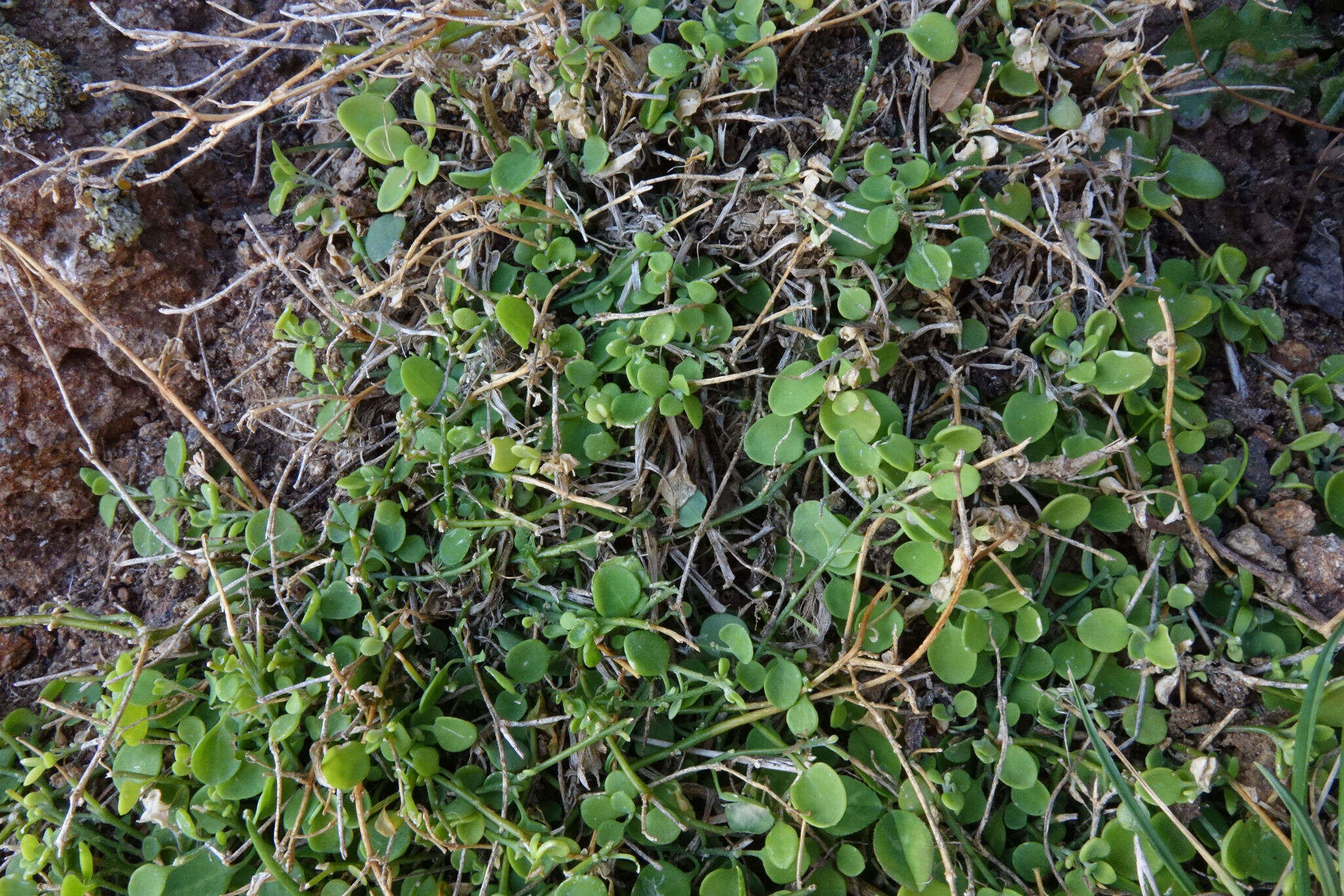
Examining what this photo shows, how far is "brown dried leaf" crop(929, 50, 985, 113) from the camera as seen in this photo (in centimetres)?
132

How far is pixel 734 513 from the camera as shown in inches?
48.8

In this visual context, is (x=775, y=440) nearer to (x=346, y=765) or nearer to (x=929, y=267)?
(x=929, y=267)

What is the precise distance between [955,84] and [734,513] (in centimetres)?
84

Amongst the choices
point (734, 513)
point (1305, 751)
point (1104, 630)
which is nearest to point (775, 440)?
point (734, 513)

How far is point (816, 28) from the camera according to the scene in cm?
132

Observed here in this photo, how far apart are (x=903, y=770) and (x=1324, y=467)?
917mm

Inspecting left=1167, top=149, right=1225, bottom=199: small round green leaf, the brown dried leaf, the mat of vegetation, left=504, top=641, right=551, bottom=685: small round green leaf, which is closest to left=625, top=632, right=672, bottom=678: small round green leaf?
the mat of vegetation

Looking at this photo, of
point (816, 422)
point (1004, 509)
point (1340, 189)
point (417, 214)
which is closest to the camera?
point (1004, 509)

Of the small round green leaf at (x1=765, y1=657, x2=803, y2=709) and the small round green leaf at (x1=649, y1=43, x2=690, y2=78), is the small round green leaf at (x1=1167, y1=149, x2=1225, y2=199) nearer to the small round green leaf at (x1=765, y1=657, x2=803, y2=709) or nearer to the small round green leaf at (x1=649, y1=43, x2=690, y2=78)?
the small round green leaf at (x1=649, y1=43, x2=690, y2=78)

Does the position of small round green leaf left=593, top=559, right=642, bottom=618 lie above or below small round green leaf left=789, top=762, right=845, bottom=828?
above

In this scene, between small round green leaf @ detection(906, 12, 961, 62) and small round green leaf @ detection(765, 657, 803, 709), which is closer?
small round green leaf @ detection(765, 657, 803, 709)

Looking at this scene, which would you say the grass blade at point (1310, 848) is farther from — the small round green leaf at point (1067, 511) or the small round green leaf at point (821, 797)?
the small round green leaf at point (821, 797)

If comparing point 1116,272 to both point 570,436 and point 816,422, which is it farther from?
point 570,436

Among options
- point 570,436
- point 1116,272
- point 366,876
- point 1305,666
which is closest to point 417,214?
point 570,436
